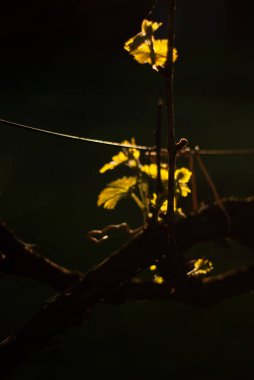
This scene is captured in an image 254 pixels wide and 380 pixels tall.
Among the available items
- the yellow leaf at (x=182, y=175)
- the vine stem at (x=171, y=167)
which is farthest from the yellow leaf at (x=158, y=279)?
the yellow leaf at (x=182, y=175)

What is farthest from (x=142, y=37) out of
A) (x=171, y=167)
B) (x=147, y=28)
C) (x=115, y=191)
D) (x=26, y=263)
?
(x=26, y=263)

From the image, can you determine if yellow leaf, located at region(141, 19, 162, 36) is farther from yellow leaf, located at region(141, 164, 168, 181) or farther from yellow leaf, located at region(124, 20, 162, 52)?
yellow leaf, located at region(141, 164, 168, 181)

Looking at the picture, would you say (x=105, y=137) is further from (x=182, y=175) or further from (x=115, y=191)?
(x=182, y=175)

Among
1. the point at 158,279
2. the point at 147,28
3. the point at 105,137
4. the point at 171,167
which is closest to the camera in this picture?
the point at 147,28

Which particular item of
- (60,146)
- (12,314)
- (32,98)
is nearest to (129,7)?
(32,98)

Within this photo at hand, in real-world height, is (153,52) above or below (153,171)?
above

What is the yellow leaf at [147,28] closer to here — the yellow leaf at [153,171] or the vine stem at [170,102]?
the vine stem at [170,102]
